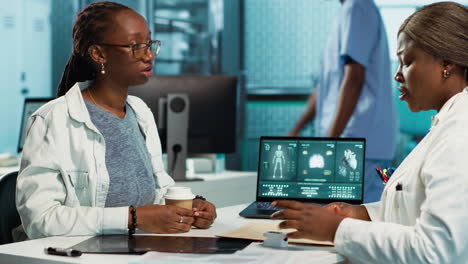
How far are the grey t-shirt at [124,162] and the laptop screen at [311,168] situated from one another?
1.20 ft

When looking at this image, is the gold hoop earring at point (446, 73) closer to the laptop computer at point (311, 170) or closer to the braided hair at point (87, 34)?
the laptop computer at point (311, 170)

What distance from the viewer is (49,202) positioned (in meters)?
1.77

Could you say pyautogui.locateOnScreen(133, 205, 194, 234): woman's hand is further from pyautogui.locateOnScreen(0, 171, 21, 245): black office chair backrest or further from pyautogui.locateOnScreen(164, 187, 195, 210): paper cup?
pyautogui.locateOnScreen(0, 171, 21, 245): black office chair backrest

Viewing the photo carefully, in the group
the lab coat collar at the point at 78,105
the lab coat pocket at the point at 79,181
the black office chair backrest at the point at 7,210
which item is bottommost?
the black office chair backrest at the point at 7,210

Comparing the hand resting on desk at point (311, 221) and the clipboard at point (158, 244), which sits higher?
the hand resting on desk at point (311, 221)

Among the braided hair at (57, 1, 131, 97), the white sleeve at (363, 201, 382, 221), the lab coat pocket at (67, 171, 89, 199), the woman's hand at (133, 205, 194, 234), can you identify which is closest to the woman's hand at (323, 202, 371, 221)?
the white sleeve at (363, 201, 382, 221)

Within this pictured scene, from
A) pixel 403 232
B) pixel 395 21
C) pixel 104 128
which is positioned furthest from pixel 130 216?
pixel 395 21

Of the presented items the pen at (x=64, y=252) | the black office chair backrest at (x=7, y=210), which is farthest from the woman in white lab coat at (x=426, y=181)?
the black office chair backrest at (x=7, y=210)

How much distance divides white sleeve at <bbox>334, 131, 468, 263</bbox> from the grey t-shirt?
2.61ft

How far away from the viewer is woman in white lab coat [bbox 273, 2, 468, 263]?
4.39ft

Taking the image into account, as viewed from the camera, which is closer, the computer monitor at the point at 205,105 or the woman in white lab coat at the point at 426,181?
the woman in white lab coat at the point at 426,181

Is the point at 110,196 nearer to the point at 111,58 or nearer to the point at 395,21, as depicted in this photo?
the point at 111,58

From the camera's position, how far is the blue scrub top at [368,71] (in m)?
3.42

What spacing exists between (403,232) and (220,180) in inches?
78.6
